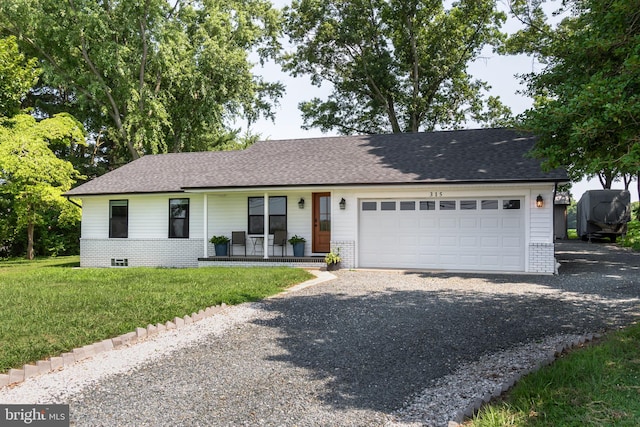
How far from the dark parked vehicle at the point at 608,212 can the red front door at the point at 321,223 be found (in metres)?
19.6

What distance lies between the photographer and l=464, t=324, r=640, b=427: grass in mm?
3326

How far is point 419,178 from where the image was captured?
12938 millimetres

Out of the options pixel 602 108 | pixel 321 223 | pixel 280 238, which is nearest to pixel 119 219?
pixel 280 238

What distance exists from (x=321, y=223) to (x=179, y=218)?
5.30m

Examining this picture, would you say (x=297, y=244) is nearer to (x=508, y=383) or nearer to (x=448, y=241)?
(x=448, y=241)

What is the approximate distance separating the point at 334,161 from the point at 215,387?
12.1 metres

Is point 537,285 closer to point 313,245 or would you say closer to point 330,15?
point 313,245

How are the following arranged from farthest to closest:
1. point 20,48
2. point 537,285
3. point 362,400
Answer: point 20,48
point 537,285
point 362,400

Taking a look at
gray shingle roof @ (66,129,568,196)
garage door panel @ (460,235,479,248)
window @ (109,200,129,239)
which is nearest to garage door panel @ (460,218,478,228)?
garage door panel @ (460,235,479,248)


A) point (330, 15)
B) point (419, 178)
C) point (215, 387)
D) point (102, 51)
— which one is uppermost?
point (330, 15)

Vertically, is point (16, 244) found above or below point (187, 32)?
below

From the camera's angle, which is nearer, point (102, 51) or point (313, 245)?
point (313, 245)

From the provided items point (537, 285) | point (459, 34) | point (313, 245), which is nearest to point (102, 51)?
point (313, 245)

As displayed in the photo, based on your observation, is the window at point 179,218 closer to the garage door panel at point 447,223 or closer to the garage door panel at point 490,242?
the garage door panel at point 447,223
